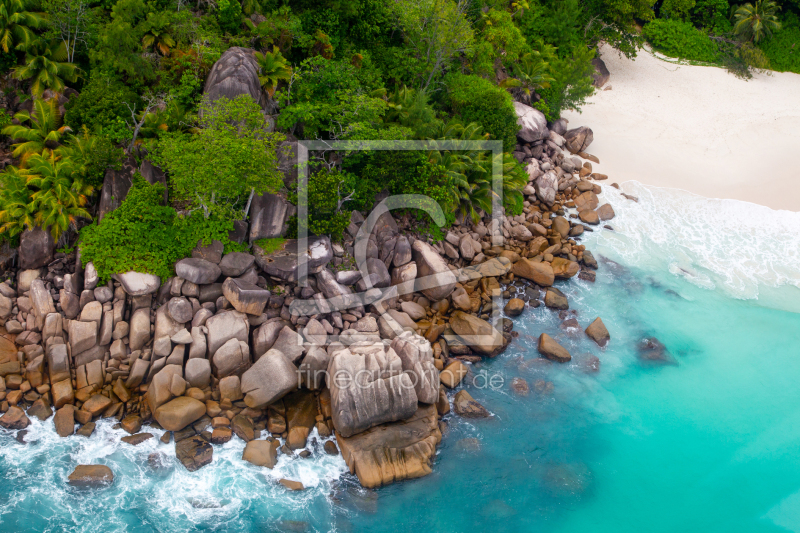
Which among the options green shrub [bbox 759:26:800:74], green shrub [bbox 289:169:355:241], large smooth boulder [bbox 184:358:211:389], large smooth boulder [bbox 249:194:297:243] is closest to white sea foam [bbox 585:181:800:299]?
green shrub [bbox 289:169:355:241]

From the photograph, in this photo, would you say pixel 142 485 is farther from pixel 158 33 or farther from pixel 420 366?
pixel 158 33

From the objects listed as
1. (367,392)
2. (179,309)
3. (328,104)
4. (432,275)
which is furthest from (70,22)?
(367,392)

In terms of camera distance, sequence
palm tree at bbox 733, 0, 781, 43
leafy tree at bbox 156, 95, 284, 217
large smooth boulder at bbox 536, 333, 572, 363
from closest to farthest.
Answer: leafy tree at bbox 156, 95, 284, 217
large smooth boulder at bbox 536, 333, 572, 363
palm tree at bbox 733, 0, 781, 43

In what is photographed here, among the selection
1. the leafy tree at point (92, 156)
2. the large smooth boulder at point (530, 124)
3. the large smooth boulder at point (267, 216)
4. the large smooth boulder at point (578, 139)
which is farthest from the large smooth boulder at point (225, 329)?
the large smooth boulder at point (578, 139)

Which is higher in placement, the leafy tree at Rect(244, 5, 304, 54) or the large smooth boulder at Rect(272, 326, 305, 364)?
the leafy tree at Rect(244, 5, 304, 54)

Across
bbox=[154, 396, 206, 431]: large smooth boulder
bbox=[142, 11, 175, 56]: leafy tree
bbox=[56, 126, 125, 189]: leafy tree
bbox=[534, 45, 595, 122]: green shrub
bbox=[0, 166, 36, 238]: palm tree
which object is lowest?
bbox=[154, 396, 206, 431]: large smooth boulder

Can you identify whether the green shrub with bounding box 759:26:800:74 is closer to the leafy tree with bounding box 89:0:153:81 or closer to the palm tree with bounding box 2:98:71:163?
the leafy tree with bounding box 89:0:153:81
